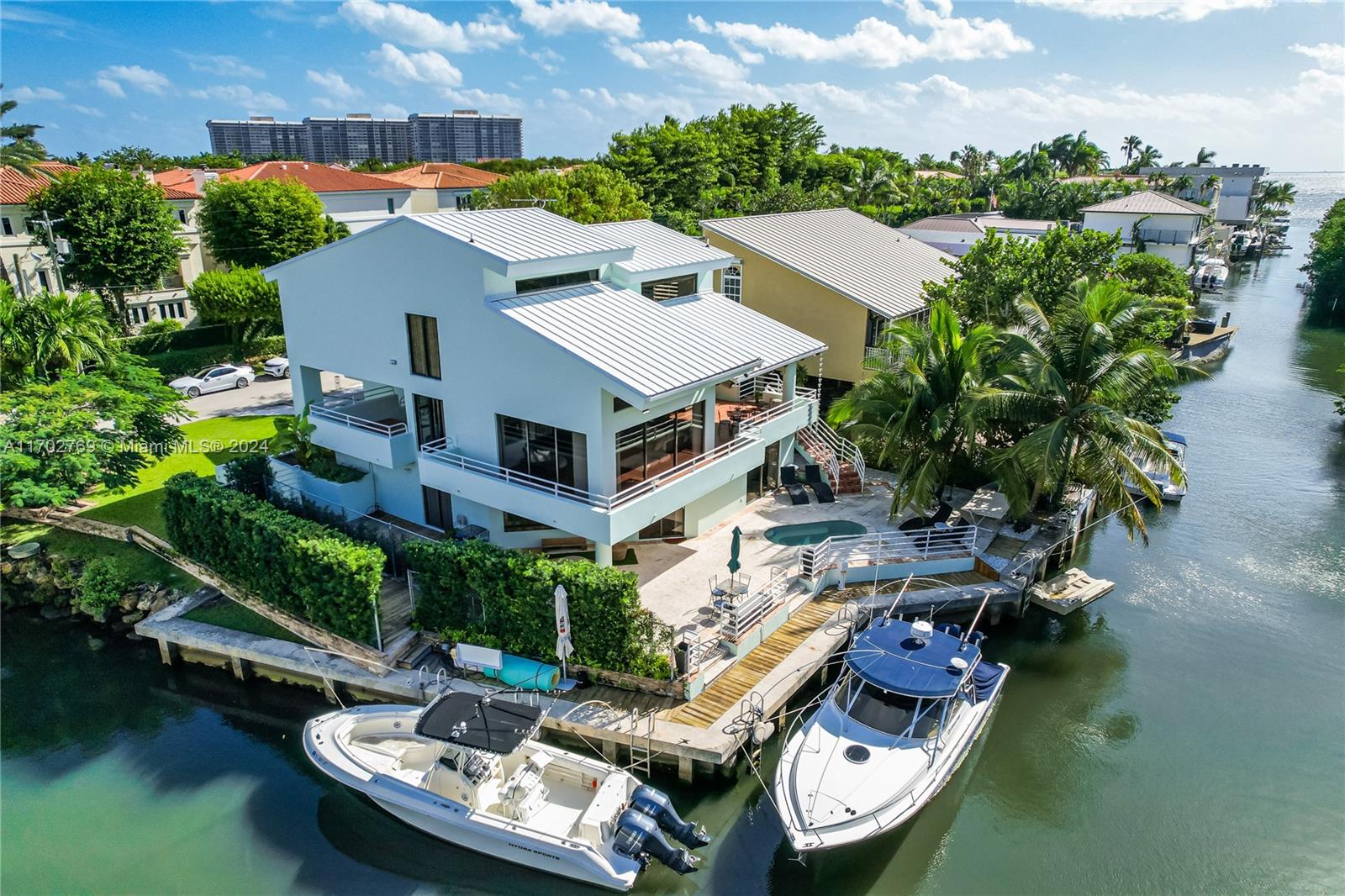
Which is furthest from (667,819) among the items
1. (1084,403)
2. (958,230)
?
(958,230)

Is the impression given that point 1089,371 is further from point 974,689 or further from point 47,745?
point 47,745

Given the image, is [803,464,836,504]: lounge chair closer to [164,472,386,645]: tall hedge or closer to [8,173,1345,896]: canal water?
[8,173,1345,896]: canal water

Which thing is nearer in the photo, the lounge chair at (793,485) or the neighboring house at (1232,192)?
the lounge chair at (793,485)

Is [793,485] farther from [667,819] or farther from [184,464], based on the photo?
[184,464]

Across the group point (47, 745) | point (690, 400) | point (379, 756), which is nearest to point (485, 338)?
point (690, 400)

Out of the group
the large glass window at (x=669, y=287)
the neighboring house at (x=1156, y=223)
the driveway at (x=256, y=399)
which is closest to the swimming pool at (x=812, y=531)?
the large glass window at (x=669, y=287)

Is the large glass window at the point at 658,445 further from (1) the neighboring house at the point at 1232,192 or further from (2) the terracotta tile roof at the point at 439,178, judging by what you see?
(1) the neighboring house at the point at 1232,192
